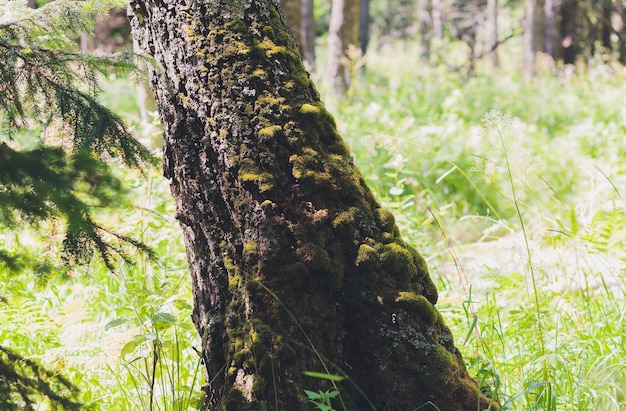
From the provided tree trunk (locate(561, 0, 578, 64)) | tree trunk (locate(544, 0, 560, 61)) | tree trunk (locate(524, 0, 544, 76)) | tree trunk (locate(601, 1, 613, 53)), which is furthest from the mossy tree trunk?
tree trunk (locate(601, 1, 613, 53))

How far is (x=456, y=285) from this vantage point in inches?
165

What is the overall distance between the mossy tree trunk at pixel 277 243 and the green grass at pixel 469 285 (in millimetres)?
207

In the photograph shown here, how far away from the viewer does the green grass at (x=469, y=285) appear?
2426 millimetres

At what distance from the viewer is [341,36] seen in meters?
11.3

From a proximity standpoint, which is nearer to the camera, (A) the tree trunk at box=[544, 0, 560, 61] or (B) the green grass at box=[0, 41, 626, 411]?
(B) the green grass at box=[0, 41, 626, 411]

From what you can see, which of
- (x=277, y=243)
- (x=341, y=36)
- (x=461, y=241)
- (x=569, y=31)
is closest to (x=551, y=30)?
(x=569, y=31)

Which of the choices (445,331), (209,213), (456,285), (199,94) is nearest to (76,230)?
(209,213)

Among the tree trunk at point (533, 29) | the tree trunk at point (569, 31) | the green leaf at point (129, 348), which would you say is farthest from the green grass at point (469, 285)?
the tree trunk at point (569, 31)

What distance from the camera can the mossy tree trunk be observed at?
199 cm

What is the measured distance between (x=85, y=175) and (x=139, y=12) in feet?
2.75

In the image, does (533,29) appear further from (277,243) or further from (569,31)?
A: (277,243)

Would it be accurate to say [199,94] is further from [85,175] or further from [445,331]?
[445,331]

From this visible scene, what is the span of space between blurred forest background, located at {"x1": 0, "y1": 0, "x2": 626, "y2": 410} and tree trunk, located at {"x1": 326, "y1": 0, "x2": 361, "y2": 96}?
0.03 meters

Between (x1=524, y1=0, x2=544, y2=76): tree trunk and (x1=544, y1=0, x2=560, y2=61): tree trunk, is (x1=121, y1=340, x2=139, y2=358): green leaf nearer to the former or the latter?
(x1=524, y1=0, x2=544, y2=76): tree trunk
